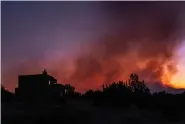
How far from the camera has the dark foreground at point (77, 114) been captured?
3619 cm

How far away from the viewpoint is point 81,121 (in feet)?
124

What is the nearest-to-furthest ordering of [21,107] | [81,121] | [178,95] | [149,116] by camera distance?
[81,121], [21,107], [149,116], [178,95]

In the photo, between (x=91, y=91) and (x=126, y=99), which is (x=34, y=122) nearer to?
(x=126, y=99)

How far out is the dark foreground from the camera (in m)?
36.2

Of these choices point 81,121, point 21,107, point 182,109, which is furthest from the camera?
point 182,109

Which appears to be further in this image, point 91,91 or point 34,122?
point 91,91

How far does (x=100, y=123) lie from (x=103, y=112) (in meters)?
4.16

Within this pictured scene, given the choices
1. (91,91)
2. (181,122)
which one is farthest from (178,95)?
(91,91)

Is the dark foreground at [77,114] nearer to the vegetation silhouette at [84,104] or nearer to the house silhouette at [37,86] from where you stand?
the vegetation silhouette at [84,104]

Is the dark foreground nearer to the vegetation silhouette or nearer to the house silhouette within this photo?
the vegetation silhouette

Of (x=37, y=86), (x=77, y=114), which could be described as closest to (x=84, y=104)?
(x=77, y=114)

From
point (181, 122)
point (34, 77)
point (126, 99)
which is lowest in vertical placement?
point (181, 122)

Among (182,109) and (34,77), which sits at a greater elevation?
(34,77)

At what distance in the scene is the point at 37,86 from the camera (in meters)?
53.2
